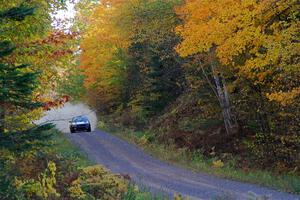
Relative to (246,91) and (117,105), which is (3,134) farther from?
(117,105)

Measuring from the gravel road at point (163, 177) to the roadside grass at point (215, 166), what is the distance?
516 mm

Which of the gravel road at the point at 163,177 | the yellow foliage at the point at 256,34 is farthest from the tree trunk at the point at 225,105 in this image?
the yellow foliage at the point at 256,34

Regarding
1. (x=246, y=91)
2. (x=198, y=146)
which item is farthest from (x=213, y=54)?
(x=198, y=146)

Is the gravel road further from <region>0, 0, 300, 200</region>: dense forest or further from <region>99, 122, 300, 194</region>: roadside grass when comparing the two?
<region>0, 0, 300, 200</region>: dense forest

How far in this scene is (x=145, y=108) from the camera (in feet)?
121

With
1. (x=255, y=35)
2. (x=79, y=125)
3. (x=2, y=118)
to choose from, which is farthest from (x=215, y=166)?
(x=79, y=125)

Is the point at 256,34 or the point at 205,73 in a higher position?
the point at 256,34

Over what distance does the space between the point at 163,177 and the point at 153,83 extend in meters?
15.5

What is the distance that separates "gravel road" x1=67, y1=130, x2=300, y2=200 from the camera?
52.1 ft

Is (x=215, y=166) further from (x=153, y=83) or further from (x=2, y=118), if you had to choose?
(x=153, y=83)

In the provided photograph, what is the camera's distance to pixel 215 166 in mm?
21625

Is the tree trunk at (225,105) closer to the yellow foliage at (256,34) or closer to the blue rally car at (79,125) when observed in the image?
the yellow foliage at (256,34)

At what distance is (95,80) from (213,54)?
23855 millimetres

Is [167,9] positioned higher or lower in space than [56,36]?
higher
